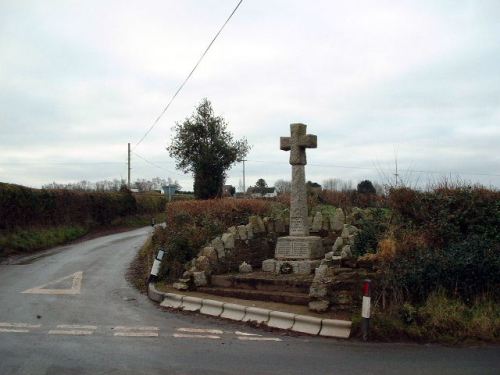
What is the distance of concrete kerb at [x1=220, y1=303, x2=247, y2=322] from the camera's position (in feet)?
31.0

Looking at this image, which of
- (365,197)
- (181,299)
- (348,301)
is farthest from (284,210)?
(348,301)

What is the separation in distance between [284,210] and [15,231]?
12.0 m

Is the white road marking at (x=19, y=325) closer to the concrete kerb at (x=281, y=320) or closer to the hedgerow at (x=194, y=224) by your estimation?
the concrete kerb at (x=281, y=320)

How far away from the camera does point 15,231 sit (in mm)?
21484

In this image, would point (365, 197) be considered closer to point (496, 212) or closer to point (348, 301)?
point (496, 212)

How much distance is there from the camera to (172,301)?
11.0 metres

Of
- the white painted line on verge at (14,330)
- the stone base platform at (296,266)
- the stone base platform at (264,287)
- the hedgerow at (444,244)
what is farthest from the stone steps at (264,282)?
the white painted line on verge at (14,330)

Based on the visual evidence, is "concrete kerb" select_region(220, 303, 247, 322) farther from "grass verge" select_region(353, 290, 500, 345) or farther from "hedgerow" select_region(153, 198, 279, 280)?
"hedgerow" select_region(153, 198, 279, 280)

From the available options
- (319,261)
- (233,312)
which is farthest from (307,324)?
(319,261)

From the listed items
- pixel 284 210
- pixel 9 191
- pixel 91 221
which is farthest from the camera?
pixel 91 221

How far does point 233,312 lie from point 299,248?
9.20 feet

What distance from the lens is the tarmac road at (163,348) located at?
20.8 feet

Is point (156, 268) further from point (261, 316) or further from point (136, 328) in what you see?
point (261, 316)

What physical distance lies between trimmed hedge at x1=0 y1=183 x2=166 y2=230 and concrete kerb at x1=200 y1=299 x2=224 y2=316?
13660mm
